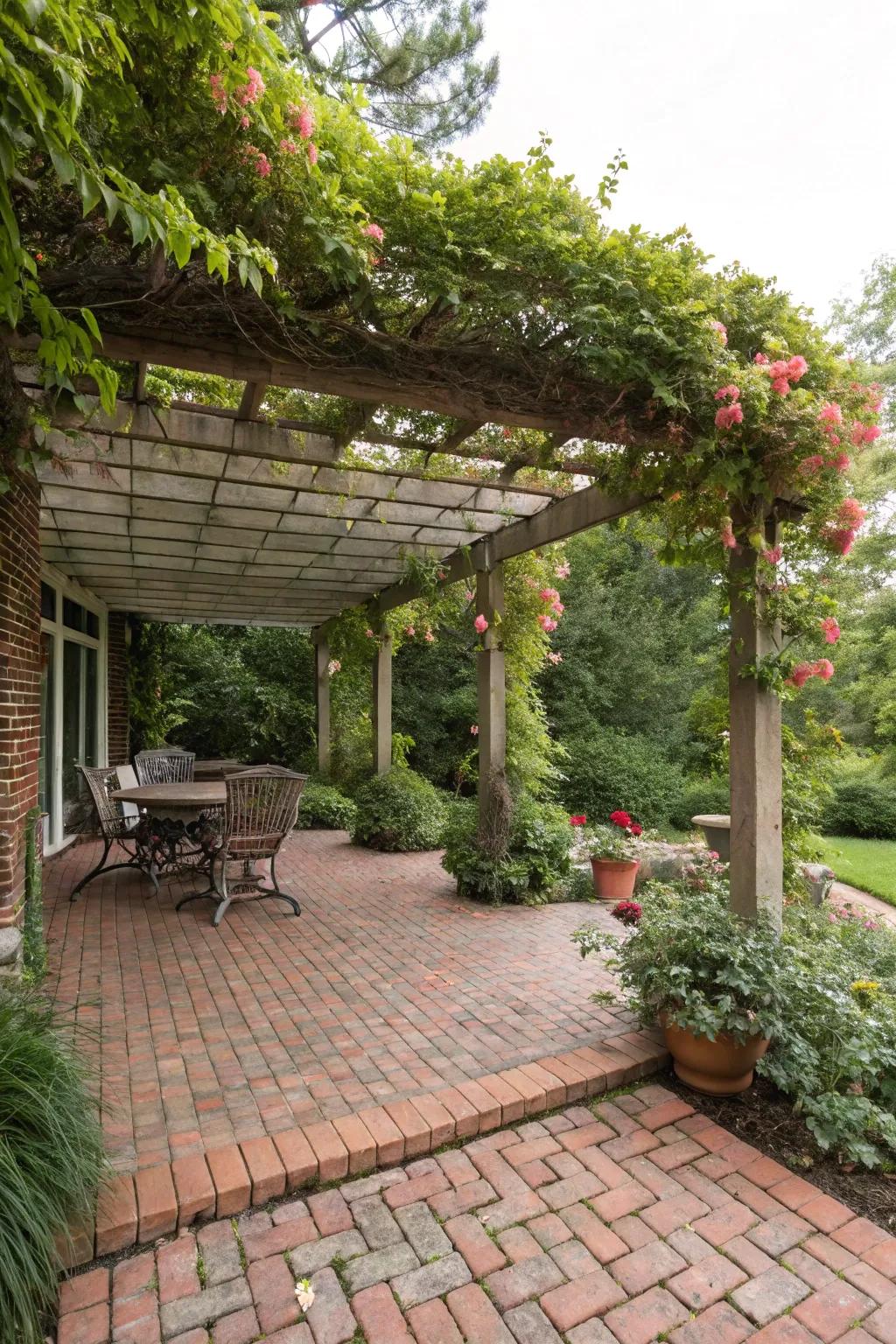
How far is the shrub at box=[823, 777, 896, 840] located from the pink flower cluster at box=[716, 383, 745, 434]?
1010cm

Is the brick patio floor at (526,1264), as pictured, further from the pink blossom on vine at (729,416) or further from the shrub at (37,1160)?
the pink blossom on vine at (729,416)

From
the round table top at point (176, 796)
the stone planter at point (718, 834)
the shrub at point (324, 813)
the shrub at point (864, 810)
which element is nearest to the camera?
the round table top at point (176, 796)

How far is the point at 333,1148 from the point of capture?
2021mm

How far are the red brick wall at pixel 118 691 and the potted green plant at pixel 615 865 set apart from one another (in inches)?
235

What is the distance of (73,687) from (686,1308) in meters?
6.76

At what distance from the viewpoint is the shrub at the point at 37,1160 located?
1451mm

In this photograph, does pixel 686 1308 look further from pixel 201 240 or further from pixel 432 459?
pixel 432 459

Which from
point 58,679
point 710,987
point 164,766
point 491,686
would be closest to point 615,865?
point 491,686

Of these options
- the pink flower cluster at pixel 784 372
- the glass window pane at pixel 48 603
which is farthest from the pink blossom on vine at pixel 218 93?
the glass window pane at pixel 48 603

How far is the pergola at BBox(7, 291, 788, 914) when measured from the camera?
2.59m

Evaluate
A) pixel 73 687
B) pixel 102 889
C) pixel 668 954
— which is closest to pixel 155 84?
pixel 668 954

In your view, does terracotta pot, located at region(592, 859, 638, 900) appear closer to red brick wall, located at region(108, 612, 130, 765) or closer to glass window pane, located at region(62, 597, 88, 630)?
glass window pane, located at region(62, 597, 88, 630)

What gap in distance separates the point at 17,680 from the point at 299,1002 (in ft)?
6.33

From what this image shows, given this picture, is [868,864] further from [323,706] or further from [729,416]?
[729,416]
